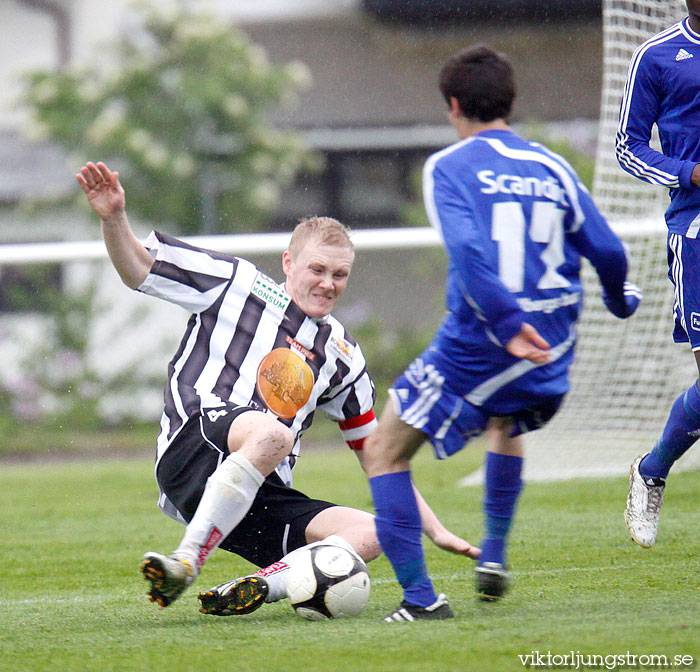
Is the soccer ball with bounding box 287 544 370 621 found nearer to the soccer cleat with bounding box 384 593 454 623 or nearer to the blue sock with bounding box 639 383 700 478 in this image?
the soccer cleat with bounding box 384 593 454 623

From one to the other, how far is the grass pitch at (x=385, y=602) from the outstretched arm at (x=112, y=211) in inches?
41.7

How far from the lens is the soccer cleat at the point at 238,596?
124 inches

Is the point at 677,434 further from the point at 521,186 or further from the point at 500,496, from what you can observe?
the point at 521,186

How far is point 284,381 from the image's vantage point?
3.46 meters

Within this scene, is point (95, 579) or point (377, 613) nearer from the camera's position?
point (377, 613)

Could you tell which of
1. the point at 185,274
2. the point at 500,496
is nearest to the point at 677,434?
the point at 500,496

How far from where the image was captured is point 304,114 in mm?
15430

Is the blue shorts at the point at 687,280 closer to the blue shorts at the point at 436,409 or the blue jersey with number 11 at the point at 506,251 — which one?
the blue jersey with number 11 at the point at 506,251

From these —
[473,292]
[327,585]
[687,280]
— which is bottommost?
[327,585]

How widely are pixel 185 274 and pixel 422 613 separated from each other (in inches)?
48.7

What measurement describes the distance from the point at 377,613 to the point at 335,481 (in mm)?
3932

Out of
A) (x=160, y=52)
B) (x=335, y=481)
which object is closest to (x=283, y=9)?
(x=160, y=52)

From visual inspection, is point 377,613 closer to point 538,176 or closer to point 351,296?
point 538,176

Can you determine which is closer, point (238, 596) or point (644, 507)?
point (238, 596)
